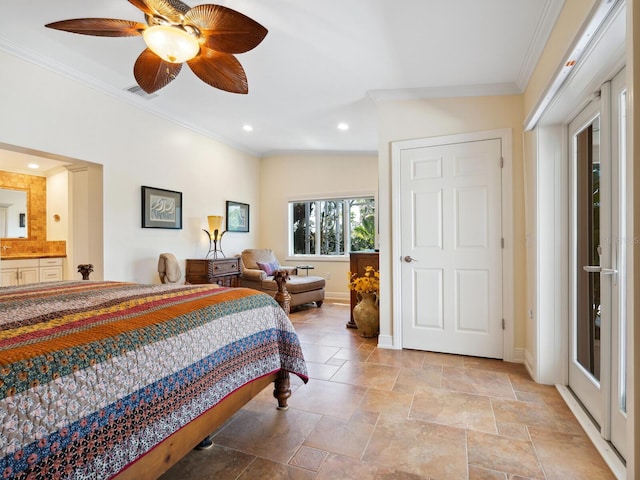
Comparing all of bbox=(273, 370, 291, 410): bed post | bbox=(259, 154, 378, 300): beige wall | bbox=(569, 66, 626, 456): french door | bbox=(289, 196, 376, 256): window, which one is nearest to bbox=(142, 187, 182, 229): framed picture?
bbox=(259, 154, 378, 300): beige wall

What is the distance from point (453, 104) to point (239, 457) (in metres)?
3.21

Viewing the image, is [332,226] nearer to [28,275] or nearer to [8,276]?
[28,275]

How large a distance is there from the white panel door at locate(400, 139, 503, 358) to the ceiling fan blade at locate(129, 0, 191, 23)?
219cm

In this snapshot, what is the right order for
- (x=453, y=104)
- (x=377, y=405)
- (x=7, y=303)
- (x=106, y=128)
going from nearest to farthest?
(x=7, y=303), (x=377, y=405), (x=453, y=104), (x=106, y=128)

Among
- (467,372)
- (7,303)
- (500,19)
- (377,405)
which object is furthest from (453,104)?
(7,303)

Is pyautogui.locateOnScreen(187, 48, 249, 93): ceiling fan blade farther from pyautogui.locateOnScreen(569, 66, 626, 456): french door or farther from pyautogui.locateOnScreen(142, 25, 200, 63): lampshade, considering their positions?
pyautogui.locateOnScreen(569, 66, 626, 456): french door

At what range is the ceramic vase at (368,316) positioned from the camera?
3684 mm

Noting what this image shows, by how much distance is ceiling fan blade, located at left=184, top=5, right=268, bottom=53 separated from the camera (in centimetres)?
173

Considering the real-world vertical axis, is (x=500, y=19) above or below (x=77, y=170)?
above

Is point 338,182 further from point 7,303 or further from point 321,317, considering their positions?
point 7,303

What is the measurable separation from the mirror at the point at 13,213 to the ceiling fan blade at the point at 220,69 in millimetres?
4924

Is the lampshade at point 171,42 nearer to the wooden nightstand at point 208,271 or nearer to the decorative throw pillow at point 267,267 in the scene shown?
the wooden nightstand at point 208,271

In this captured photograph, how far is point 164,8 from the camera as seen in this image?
1.77 m

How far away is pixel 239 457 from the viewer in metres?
1.65
